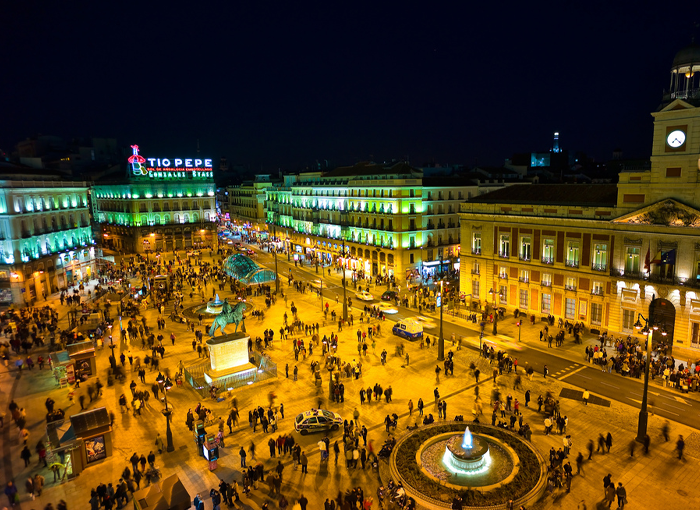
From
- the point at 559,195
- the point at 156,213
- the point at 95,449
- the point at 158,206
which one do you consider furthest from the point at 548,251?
the point at 158,206

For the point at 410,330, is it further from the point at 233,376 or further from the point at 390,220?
the point at 390,220

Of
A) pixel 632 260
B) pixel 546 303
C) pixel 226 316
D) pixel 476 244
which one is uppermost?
pixel 632 260

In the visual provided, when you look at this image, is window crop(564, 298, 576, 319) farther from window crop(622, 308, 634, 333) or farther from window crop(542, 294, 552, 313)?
window crop(622, 308, 634, 333)

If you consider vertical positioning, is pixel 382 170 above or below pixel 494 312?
above

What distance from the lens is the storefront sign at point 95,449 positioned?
2115cm

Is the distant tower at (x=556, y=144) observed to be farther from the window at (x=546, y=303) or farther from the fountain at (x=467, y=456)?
the fountain at (x=467, y=456)

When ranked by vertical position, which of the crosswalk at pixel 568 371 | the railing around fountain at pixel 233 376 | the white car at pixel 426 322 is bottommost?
the white car at pixel 426 322

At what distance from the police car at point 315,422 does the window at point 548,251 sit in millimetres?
27218

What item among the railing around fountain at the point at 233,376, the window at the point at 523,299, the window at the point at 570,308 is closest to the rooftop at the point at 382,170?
the window at the point at 523,299

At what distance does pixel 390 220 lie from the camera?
61375 mm

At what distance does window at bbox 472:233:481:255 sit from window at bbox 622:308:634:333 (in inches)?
612

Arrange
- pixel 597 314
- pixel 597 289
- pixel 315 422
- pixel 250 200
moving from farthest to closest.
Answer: pixel 250 200
pixel 597 314
pixel 597 289
pixel 315 422

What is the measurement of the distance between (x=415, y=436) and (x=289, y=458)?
6378mm

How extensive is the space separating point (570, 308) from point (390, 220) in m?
27.4
